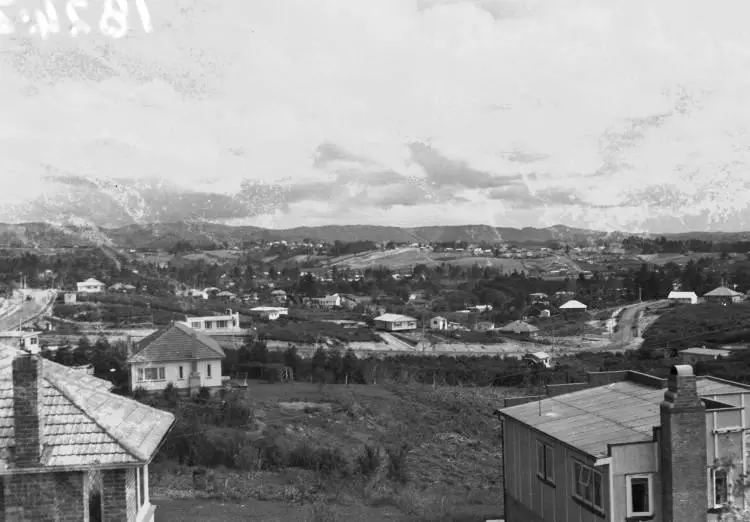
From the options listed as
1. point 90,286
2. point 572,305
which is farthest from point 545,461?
point 90,286

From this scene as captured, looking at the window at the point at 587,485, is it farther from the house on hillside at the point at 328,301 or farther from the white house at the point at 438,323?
the house on hillside at the point at 328,301

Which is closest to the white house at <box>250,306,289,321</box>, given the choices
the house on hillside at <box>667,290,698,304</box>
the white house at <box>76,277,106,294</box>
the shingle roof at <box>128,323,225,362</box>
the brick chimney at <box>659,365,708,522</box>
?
the white house at <box>76,277,106,294</box>

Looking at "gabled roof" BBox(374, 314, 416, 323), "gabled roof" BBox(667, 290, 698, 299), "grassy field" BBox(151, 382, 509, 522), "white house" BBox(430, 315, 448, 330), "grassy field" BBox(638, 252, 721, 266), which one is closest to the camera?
"grassy field" BBox(151, 382, 509, 522)

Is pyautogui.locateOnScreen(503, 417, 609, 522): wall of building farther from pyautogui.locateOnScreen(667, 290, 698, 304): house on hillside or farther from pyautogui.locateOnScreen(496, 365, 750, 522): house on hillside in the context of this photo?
pyautogui.locateOnScreen(667, 290, 698, 304): house on hillside

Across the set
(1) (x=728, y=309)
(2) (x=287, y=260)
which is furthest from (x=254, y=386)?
(2) (x=287, y=260)

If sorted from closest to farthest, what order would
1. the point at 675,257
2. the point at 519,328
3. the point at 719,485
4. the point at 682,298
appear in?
the point at 719,485 → the point at 519,328 → the point at 682,298 → the point at 675,257

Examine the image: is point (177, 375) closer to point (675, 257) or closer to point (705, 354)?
point (705, 354)
